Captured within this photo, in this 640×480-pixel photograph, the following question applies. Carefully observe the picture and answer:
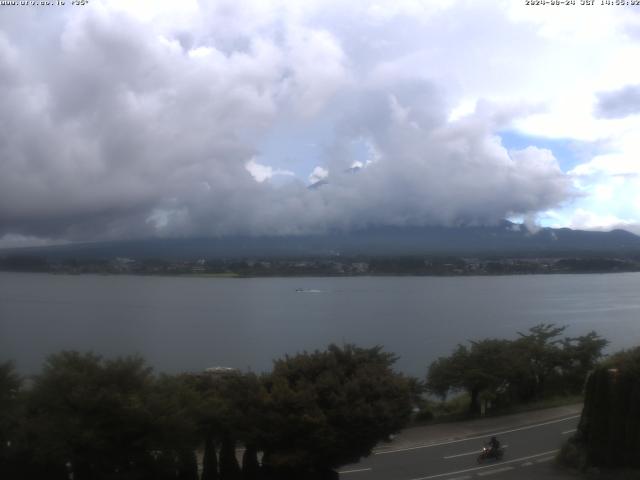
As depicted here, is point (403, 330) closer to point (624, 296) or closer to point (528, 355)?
point (528, 355)

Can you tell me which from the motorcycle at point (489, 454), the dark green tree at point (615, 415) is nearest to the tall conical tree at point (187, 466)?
the motorcycle at point (489, 454)

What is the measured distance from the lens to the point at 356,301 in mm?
77750

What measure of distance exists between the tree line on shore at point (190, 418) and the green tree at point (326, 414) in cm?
2

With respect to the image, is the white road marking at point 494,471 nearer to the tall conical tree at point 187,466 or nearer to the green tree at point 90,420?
the tall conical tree at point 187,466

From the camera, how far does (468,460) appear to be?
51.8 feet

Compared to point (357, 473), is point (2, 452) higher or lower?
higher

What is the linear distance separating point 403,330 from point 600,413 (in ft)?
127

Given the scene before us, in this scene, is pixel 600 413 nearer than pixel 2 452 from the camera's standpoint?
No

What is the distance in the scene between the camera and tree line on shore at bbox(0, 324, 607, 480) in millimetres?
10891

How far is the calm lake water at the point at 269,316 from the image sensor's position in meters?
42.3

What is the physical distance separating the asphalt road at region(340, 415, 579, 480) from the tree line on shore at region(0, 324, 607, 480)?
232 centimetres

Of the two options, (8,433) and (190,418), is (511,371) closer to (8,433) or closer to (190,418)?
(190,418)

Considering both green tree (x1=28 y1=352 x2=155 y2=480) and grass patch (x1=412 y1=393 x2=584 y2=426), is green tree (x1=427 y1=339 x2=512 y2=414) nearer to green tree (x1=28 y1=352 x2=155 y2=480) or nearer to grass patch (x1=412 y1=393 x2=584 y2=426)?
grass patch (x1=412 y1=393 x2=584 y2=426)

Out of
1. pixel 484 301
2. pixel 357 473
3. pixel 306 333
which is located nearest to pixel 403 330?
pixel 306 333
